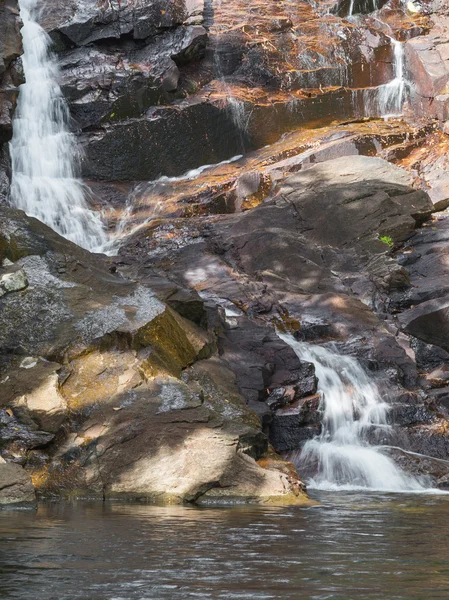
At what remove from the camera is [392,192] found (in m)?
18.5

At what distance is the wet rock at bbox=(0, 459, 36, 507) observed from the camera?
7.06 metres

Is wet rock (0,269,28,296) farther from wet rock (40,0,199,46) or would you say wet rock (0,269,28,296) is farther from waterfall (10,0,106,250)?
wet rock (40,0,199,46)

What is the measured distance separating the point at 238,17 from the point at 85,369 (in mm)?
20756

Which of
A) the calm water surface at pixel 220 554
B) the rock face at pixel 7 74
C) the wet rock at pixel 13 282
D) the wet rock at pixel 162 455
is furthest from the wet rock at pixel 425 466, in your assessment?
the rock face at pixel 7 74

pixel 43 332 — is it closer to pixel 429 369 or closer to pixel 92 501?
pixel 92 501

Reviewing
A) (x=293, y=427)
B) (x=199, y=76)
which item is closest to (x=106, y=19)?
(x=199, y=76)

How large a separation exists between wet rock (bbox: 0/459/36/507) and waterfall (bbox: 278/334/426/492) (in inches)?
151

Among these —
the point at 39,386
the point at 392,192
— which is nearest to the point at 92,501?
the point at 39,386

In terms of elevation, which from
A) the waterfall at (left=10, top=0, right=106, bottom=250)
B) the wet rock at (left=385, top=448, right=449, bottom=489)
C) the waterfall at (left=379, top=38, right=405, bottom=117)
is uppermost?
the waterfall at (left=379, top=38, right=405, bottom=117)

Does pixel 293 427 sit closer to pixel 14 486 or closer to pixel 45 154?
pixel 14 486

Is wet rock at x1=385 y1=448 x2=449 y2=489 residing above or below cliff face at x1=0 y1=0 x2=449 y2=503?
below

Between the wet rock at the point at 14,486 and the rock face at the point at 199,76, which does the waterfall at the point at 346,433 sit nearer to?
the wet rock at the point at 14,486

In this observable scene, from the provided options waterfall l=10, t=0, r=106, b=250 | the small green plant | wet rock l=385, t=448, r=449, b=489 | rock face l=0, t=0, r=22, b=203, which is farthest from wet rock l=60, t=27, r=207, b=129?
wet rock l=385, t=448, r=449, b=489

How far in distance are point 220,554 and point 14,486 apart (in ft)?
10.7
